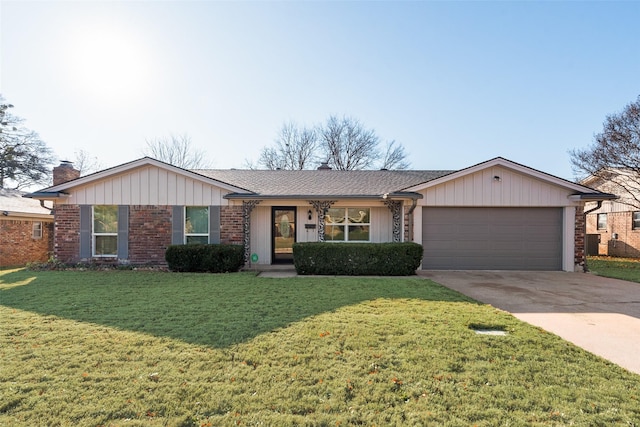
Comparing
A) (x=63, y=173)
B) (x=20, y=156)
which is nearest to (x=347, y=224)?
(x=63, y=173)

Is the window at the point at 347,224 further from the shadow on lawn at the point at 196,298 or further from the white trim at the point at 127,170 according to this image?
the white trim at the point at 127,170

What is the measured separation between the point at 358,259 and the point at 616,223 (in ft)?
60.5

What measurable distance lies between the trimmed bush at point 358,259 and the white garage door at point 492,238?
146 centimetres

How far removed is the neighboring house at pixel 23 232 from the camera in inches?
488

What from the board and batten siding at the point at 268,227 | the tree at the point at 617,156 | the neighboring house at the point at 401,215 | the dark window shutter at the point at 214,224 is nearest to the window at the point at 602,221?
the tree at the point at 617,156

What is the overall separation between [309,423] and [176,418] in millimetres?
995

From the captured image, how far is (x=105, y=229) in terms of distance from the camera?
35.2ft

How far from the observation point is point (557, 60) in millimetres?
11516

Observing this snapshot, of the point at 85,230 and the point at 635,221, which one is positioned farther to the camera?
the point at 635,221

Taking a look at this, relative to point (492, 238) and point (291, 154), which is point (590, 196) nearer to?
point (492, 238)

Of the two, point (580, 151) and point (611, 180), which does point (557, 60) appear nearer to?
point (580, 151)

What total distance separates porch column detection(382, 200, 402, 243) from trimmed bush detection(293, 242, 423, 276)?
1441mm

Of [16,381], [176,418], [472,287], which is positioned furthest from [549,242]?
[16,381]

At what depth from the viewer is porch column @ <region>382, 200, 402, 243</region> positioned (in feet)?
36.0
